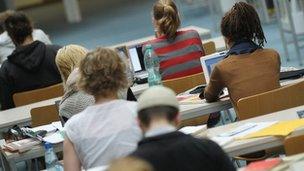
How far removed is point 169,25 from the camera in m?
6.56

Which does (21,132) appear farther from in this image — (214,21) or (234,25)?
(214,21)

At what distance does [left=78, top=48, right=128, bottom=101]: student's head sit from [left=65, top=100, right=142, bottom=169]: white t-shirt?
8 centimetres

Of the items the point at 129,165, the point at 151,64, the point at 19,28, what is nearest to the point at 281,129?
the point at 129,165

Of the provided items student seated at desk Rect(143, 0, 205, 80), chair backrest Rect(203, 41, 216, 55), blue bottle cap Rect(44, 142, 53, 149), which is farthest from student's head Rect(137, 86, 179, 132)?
chair backrest Rect(203, 41, 216, 55)

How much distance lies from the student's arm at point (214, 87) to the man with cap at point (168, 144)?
2.09 meters

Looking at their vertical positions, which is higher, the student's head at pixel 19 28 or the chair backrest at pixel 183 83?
the student's head at pixel 19 28

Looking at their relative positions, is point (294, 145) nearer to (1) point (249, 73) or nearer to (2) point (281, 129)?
(2) point (281, 129)

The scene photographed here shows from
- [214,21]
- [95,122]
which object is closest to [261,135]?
[95,122]

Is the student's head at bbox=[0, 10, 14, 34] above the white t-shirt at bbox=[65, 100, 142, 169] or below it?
above

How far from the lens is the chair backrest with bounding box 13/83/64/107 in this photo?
7066 millimetres

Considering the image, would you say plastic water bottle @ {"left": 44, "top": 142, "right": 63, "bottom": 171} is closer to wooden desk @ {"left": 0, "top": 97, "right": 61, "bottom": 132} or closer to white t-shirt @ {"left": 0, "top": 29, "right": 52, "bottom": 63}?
wooden desk @ {"left": 0, "top": 97, "right": 61, "bottom": 132}

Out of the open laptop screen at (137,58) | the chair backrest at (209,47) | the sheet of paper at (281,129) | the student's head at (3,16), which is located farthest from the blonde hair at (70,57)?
the student's head at (3,16)

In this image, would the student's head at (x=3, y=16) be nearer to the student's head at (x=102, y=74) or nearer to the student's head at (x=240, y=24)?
the student's head at (x=240, y=24)

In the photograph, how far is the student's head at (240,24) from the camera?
526 centimetres
